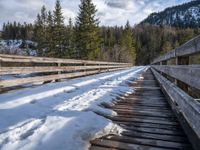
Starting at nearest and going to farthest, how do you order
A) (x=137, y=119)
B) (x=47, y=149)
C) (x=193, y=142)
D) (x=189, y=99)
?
(x=47, y=149)
(x=193, y=142)
(x=189, y=99)
(x=137, y=119)

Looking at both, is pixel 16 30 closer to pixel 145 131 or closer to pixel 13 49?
pixel 13 49

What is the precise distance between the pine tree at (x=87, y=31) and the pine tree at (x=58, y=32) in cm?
662

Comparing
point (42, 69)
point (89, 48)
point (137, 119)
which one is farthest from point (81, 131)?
point (89, 48)

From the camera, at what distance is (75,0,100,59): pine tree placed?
27.9m

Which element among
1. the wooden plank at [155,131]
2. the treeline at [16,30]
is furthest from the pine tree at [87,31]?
the treeline at [16,30]

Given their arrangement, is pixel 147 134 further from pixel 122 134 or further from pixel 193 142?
pixel 193 142

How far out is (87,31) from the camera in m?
28.0

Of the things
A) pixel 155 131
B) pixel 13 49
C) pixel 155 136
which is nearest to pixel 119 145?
pixel 155 136

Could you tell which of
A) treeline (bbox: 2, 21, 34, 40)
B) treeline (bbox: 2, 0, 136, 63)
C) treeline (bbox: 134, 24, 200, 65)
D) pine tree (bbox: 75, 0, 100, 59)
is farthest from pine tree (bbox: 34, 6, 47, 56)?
treeline (bbox: 2, 21, 34, 40)

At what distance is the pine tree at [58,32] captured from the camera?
3429cm

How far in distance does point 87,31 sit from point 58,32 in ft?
28.1

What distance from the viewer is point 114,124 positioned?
117 inches

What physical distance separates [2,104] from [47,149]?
1996 millimetres

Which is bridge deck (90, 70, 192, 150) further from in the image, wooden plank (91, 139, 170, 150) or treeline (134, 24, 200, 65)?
treeline (134, 24, 200, 65)
